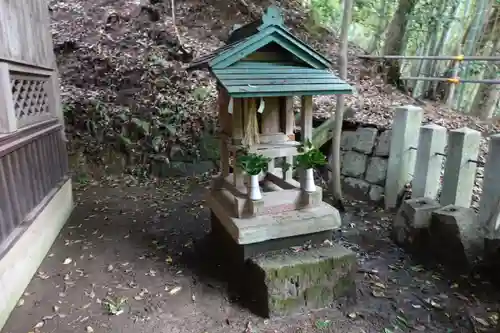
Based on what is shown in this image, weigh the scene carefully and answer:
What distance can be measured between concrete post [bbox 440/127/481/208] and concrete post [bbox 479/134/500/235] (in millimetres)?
385

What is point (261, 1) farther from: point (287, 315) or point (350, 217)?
point (287, 315)

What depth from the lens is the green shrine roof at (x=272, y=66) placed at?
3.18m

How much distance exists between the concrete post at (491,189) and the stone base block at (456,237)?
4.3 inches

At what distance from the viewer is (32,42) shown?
182 inches

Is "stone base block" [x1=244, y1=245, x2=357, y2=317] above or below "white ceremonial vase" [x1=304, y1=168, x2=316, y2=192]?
below

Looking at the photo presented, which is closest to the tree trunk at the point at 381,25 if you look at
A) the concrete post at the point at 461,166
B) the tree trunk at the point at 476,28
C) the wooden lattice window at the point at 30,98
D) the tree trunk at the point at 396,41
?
the tree trunk at the point at 396,41

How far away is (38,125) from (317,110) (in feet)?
15.6

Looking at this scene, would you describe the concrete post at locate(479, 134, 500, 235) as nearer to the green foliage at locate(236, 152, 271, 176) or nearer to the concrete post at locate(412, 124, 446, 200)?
the concrete post at locate(412, 124, 446, 200)

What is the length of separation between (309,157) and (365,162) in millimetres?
2794

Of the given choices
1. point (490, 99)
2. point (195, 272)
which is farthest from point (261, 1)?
point (195, 272)

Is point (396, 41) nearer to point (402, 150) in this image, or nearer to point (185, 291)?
point (402, 150)

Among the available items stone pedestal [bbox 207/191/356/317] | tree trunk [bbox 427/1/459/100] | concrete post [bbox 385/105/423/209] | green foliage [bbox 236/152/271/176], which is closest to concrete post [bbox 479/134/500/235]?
concrete post [bbox 385/105/423/209]

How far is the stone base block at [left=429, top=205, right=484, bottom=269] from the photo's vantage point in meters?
3.75

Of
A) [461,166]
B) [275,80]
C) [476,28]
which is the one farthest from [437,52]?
[275,80]
